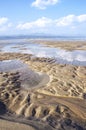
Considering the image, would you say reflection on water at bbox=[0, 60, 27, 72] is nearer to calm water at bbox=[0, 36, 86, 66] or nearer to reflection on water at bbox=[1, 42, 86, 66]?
calm water at bbox=[0, 36, 86, 66]

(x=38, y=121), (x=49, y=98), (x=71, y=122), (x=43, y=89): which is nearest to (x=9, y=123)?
(x=38, y=121)

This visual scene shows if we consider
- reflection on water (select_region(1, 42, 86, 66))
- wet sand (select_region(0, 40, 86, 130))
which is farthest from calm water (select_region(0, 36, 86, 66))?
wet sand (select_region(0, 40, 86, 130))

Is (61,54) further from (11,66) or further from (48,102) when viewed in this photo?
→ (48,102)

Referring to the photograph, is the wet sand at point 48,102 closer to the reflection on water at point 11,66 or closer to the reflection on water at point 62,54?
the reflection on water at point 11,66

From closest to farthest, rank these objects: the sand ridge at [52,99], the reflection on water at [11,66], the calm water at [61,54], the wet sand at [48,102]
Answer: the wet sand at [48,102]
the sand ridge at [52,99]
the reflection on water at [11,66]
the calm water at [61,54]

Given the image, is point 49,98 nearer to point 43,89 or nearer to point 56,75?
point 43,89

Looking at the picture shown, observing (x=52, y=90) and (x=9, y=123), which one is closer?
(x=9, y=123)

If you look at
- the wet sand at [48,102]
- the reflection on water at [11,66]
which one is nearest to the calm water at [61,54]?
the reflection on water at [11,66]

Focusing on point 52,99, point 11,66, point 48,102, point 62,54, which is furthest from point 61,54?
point 48,102
